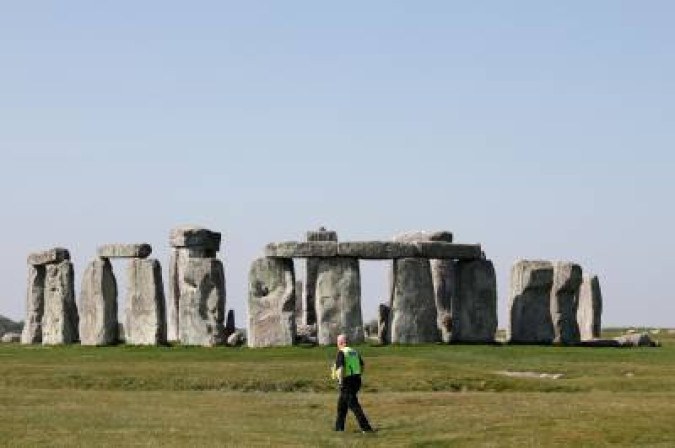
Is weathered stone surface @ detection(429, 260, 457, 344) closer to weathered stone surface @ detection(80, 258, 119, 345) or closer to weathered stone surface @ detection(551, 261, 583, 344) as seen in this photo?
weathered stone surface @ detection(551, 261, 583, 344)

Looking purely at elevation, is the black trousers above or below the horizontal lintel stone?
below

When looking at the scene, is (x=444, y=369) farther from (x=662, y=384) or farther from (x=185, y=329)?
(x=185, y=329)

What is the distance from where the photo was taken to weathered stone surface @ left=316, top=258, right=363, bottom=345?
49781 millimetres

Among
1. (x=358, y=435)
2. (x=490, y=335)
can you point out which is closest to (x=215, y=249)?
(x=490, y=335)

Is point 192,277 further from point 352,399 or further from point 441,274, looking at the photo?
point 352,399

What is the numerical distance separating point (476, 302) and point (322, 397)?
60.9 feet

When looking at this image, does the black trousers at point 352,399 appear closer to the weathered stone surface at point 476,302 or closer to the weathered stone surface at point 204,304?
the weathered stone surface at point 204,304

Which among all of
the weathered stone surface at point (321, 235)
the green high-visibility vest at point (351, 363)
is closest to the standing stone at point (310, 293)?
the weathered stone surface at point (321, 235)

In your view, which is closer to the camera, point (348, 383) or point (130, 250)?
point (348, 383)

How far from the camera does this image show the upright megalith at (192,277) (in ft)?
167

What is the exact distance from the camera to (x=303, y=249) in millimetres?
49656

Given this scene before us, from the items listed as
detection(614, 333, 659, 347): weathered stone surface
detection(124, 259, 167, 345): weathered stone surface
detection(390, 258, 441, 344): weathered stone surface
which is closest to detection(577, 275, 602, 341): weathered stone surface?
detection(614, 333, 659, 347): weathered stone surface

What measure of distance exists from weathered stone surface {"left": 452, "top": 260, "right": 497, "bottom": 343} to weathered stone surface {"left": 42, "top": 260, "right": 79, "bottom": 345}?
46.9 feet

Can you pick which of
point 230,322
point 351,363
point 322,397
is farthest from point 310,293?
point 351,363
